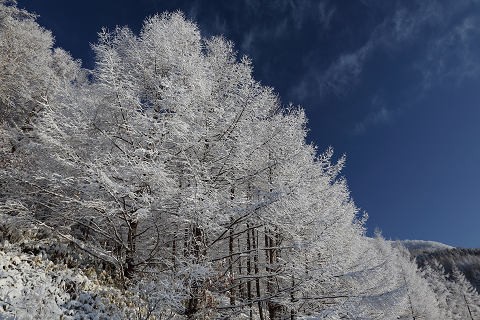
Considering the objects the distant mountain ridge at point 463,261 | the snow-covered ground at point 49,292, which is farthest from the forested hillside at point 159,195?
the distant mountain ridge at point 463,261

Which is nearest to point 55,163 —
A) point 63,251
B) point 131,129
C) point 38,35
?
point 131,129

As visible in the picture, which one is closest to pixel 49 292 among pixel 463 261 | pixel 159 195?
pixel 159 195

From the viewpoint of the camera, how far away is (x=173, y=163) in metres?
7.36

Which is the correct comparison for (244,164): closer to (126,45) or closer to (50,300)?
(50,300)

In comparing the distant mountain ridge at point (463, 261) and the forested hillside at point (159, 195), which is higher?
the distant mountain ridge at point (463, 261)

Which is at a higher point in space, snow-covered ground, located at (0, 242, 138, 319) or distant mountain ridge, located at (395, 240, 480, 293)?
distant mountain ridge, located at (395, 240, 480, 293)

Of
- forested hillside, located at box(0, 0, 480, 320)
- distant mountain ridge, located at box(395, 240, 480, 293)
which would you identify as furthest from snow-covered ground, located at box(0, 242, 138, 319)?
distant mountain ridge, located at box(395, 240, 480, 293)

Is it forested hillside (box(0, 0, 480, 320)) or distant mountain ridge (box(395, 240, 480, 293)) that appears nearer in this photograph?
forested hillside (box(0, 0, 480, 320))

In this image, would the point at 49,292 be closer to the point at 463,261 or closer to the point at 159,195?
the point at 159,195

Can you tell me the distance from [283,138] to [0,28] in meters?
17.7

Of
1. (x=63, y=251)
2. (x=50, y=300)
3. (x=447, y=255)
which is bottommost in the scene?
(x=50, y=300)

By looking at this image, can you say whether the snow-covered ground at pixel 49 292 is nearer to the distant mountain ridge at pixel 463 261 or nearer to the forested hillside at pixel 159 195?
the forested hillside at pixel 159 195

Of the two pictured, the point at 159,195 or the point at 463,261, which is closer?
the point at 159,195

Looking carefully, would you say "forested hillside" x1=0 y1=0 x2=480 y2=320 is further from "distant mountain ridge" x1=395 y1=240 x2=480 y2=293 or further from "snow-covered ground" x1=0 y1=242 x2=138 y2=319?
"distant mountain ridge" x1=395 y1=240 x2=480 y2=293
